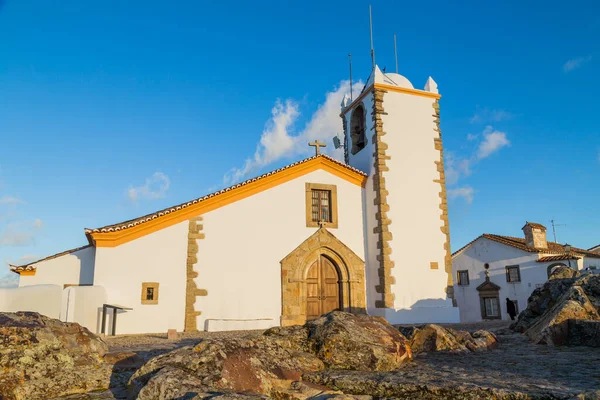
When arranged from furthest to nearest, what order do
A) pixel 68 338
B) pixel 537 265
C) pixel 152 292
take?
pixel 537 265 → pixel 152 292 → pixel 68 338

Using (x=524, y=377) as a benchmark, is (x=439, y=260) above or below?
above

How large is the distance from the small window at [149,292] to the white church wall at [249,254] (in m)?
1.34

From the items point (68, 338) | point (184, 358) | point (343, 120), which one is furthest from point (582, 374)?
point (343, 120)

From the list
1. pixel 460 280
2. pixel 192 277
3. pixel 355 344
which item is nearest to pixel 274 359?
pixel 355 344

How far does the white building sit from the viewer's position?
28422 millimetres

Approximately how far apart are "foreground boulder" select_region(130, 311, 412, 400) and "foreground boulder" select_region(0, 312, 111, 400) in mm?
727

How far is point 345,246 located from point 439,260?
395 cm

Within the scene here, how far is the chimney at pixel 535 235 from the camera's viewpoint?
98.0ft

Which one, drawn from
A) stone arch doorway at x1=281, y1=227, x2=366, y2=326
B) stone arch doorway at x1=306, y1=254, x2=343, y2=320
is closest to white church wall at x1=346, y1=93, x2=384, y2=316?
stone arch doorway at x1=281, y1=227, x2=366, y2=326

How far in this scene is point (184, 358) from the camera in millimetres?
3881

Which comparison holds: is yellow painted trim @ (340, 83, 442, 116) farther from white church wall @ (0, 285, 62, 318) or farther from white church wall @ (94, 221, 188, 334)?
white church wall @ (0, 285, 62, 318)

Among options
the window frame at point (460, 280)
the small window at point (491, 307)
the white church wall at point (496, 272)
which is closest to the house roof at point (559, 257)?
the white church wall at point (496, 272)

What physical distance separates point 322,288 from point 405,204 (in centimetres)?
472

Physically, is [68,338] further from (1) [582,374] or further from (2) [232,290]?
(2) [232,290]
